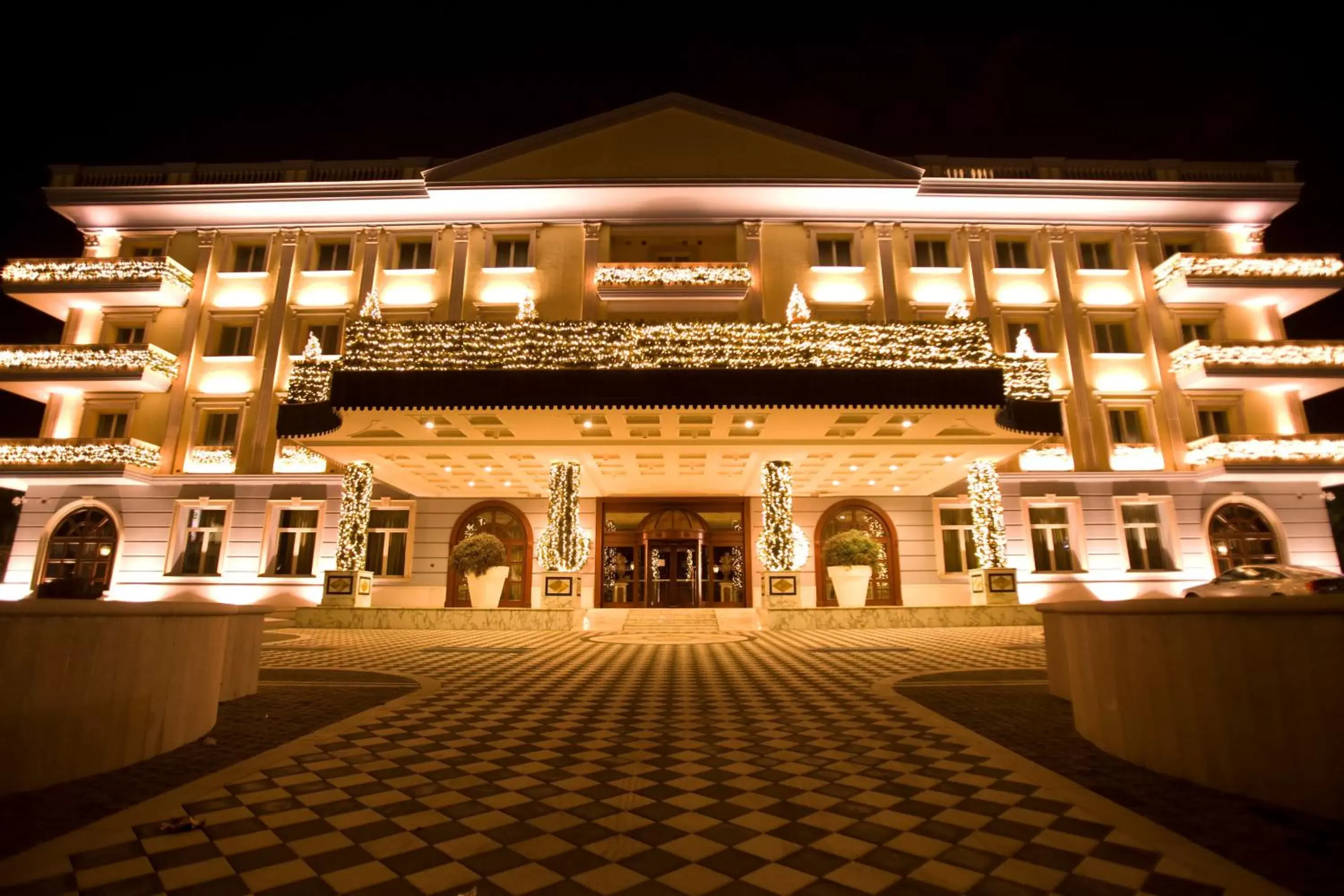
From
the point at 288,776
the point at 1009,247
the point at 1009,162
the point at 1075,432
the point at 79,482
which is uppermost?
the point at 1009,162

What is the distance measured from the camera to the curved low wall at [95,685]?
418 centimetres

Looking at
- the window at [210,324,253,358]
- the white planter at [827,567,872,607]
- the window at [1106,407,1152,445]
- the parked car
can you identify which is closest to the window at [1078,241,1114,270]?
the window at [1106,407,1152,445]

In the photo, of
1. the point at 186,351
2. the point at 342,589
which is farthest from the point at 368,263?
the point at 342,589

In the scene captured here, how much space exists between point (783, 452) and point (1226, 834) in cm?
1397

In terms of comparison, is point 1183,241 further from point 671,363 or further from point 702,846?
point 702,846

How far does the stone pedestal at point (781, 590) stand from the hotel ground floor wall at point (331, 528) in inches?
85.1

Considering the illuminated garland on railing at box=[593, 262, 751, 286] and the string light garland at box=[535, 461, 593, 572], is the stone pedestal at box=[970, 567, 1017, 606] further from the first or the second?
the illuminated garland on railing at box=[593, 262, 751, 286]

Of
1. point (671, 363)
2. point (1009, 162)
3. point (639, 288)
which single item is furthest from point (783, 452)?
point (1009, 162)

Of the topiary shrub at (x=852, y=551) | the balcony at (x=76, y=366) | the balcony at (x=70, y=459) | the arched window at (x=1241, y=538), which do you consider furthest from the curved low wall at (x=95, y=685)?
the arched window at (x=1241, y=538)

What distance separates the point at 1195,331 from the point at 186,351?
3611 centimetres

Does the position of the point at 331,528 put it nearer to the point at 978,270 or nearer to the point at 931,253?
the point at 931,253

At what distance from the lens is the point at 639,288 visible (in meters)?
21.6

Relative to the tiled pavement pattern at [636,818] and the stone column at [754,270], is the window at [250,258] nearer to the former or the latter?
the stone column at [754,270]

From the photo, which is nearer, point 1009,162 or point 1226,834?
point 1226,834
